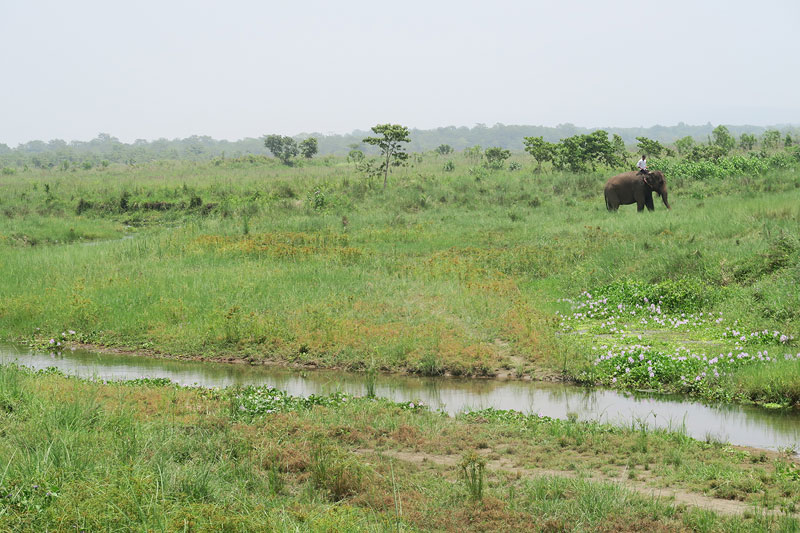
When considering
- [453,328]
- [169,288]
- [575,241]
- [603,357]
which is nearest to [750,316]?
[603,357]

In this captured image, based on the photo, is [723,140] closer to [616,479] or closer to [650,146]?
[650,146]

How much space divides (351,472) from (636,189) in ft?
68.9

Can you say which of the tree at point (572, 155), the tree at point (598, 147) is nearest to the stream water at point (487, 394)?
the tree at point (572, 155)

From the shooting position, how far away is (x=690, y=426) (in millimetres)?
8523

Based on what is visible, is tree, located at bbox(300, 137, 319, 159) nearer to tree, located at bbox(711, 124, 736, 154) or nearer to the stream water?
tree, located at bbox(711, 124, 736, 154)

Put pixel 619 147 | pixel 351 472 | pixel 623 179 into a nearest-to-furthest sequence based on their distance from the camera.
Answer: pixel 351 472 < pixel 623 179 < pixel 619 147

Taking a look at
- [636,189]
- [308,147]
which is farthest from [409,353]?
[308,147]

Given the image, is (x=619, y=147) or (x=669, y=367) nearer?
(x=669, y=367)

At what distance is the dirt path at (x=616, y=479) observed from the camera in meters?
5.75

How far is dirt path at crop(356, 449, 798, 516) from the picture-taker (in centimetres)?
575

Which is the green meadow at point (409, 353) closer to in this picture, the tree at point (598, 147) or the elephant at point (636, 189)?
the elephant at point (636, 189)

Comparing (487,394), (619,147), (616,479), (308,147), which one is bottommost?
(487,394)

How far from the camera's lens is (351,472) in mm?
6137

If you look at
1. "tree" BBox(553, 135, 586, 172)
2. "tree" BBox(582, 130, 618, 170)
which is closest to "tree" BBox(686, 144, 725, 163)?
"tree" BBox(582, 130, 618, 170)
